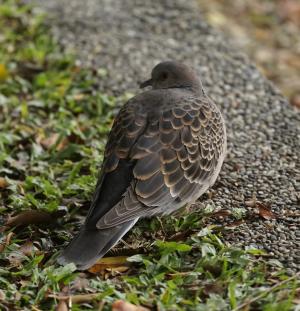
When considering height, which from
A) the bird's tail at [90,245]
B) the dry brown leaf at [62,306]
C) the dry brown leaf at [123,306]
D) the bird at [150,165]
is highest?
the bird at [150,165]

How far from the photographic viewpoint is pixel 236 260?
15.6ft

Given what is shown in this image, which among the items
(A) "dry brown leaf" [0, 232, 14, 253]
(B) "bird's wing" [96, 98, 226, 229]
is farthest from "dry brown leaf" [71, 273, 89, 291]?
(A) "dry brown leaf" [0, 232, 14, 253]

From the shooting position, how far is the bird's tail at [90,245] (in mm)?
4648

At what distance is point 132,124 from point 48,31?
334cm

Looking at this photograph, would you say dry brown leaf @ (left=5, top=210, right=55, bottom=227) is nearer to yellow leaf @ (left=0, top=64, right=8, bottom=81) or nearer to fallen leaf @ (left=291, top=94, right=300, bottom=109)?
yellow leaf @ (left=0, top=64, right=8, bottom=81)

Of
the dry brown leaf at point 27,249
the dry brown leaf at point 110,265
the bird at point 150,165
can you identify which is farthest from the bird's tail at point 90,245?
the dry brown leaf at point 27,249

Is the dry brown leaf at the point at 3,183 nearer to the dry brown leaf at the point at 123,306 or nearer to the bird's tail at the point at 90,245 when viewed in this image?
the bird's tail at the point at 90,245

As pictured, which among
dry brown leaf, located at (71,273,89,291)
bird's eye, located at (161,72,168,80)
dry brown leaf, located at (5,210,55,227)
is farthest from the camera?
bird's eye, located at (161,72,168,80)

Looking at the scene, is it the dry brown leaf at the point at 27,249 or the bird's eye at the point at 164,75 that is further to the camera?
the bird's eye at the point at 164,75

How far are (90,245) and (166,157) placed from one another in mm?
804

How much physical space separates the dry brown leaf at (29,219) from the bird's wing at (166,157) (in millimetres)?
577

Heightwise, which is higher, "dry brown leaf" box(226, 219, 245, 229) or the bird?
the bird

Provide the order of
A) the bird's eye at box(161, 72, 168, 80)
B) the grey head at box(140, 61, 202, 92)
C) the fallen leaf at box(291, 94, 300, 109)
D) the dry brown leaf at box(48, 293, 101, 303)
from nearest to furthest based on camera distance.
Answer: the dry brown leaf at box(48, 293, 101, 303), the grey head at box(140, 61, 202, 92), the bird's eye at box(161, 72, 168, 80), the fallen leaf at box(291, 94, 300, 109)

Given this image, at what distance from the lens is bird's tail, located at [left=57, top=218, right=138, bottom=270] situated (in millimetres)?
4648
